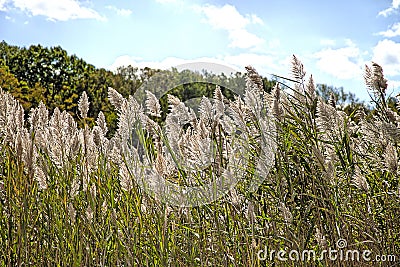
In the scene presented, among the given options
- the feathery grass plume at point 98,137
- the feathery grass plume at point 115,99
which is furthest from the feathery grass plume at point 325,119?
the feathery grass plume at point 98,137

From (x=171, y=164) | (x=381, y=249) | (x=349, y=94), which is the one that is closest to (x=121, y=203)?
(x=171, y=164)

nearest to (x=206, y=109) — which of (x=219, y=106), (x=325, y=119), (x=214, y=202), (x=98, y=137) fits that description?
(x=219, y=106)

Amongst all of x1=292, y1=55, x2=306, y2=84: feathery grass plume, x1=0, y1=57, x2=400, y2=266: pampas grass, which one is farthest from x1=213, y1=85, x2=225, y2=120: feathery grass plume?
x1=292, y1=55, x2=306, y2=84: feathery grass plume

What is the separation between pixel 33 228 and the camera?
236cm

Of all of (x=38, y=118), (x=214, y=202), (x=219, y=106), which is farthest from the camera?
(x=38, y=118)

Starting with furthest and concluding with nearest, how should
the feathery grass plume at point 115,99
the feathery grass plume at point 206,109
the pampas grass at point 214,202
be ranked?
1. the feathery grass plume at point 115,99
2. the feathery grass plume at point 206,109
3. the pampas grass at point 214,202

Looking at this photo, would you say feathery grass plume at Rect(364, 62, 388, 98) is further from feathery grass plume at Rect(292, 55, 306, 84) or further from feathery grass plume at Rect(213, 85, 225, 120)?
feathery grass plume at Rect(213, 85, 225, 120)

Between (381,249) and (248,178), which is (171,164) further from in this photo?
(381,249)

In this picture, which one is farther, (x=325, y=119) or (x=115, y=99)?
(x=115, y=99)

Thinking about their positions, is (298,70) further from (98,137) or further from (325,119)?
(98,137)

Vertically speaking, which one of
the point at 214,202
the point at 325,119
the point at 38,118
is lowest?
the point at 214,202

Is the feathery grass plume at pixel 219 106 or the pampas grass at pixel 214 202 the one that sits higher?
the feathery grass plume at pixel 219 106

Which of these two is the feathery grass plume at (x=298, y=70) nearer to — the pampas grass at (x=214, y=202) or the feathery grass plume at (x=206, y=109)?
Result: the pampas grass at (x=214, y=202)

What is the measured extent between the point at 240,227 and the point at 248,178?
306 mm
